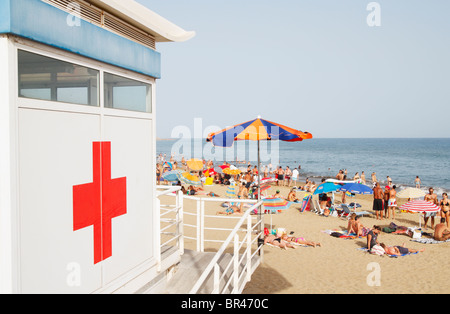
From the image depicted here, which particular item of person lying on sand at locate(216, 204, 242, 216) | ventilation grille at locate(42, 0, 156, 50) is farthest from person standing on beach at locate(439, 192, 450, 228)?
ventilation grille at locate(42, 0, 156, 50)

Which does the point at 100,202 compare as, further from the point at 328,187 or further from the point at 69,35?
the point at 328,187

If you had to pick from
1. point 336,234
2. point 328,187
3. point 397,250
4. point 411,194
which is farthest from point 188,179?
point 397,250

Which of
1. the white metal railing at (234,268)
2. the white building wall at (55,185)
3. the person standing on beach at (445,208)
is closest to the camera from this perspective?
the white building wall at (55,185)

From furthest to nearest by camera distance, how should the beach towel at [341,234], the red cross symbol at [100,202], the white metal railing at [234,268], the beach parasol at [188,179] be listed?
the beach parasol at [188,179] < the beach towel at [341,234] < the white metal railing at [234,268] < the red cross symbol at [100,202]

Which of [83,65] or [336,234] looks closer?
[83,65]

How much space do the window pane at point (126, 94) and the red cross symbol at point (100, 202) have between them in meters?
0.54

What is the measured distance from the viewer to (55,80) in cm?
347

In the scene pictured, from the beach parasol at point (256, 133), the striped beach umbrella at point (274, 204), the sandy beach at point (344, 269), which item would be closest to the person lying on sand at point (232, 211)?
the sandy beach at point (344, 269)

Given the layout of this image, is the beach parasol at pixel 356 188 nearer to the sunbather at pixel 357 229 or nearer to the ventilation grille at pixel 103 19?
the sunbather at pixel 357 229

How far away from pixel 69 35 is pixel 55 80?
482mm

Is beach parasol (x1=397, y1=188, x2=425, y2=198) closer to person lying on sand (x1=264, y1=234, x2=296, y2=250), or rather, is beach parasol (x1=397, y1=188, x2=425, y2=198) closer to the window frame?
person lying on sand (x1=264, y1=234, x2=296, y2=250)

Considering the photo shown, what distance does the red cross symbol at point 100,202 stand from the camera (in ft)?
12.4

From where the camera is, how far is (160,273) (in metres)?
5.36
